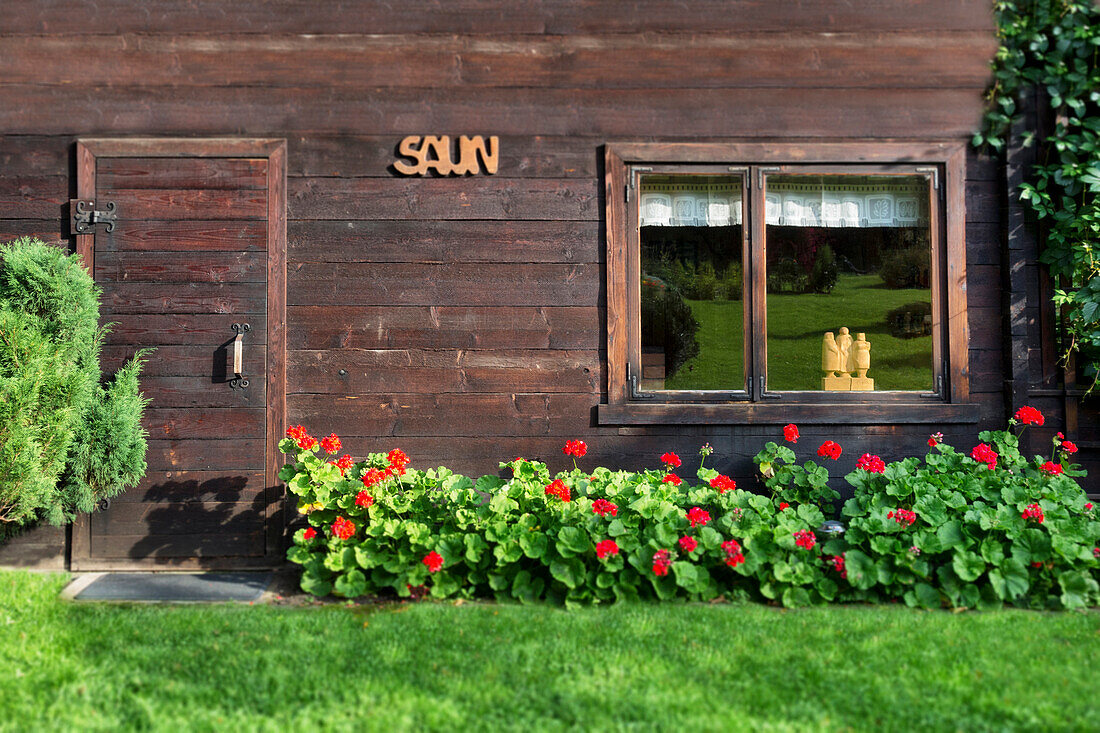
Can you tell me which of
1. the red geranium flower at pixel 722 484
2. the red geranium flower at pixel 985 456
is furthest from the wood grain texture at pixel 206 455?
the red geranium flower at pixel 985 456

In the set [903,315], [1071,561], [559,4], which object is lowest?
[1071,561]

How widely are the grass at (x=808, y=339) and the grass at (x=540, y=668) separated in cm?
136

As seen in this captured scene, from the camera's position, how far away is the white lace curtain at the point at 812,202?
4.30 m

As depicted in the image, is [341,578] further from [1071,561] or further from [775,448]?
[1071,561]

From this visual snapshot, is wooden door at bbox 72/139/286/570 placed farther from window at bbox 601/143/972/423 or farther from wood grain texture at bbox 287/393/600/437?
window at bbox 601/143/972/423

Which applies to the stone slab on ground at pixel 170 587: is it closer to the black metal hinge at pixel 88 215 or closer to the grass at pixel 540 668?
the grass at pixel 540 668

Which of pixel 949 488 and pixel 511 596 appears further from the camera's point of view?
pixel 949 488

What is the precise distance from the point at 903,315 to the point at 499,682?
10.2 ft

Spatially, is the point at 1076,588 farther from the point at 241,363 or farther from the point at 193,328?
the point at 193,328

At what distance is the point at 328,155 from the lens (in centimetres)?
420

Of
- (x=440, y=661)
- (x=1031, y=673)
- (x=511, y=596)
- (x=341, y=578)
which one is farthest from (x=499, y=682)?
(x=1031, y=673)

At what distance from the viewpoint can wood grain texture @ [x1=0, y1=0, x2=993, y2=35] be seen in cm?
417

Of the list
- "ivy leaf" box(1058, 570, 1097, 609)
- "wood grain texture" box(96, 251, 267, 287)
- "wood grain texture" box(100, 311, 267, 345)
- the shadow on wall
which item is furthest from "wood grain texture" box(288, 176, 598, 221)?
"ivy leaf" box(1058, 570, 1097, 609)

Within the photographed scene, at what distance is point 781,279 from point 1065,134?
1748 mm
